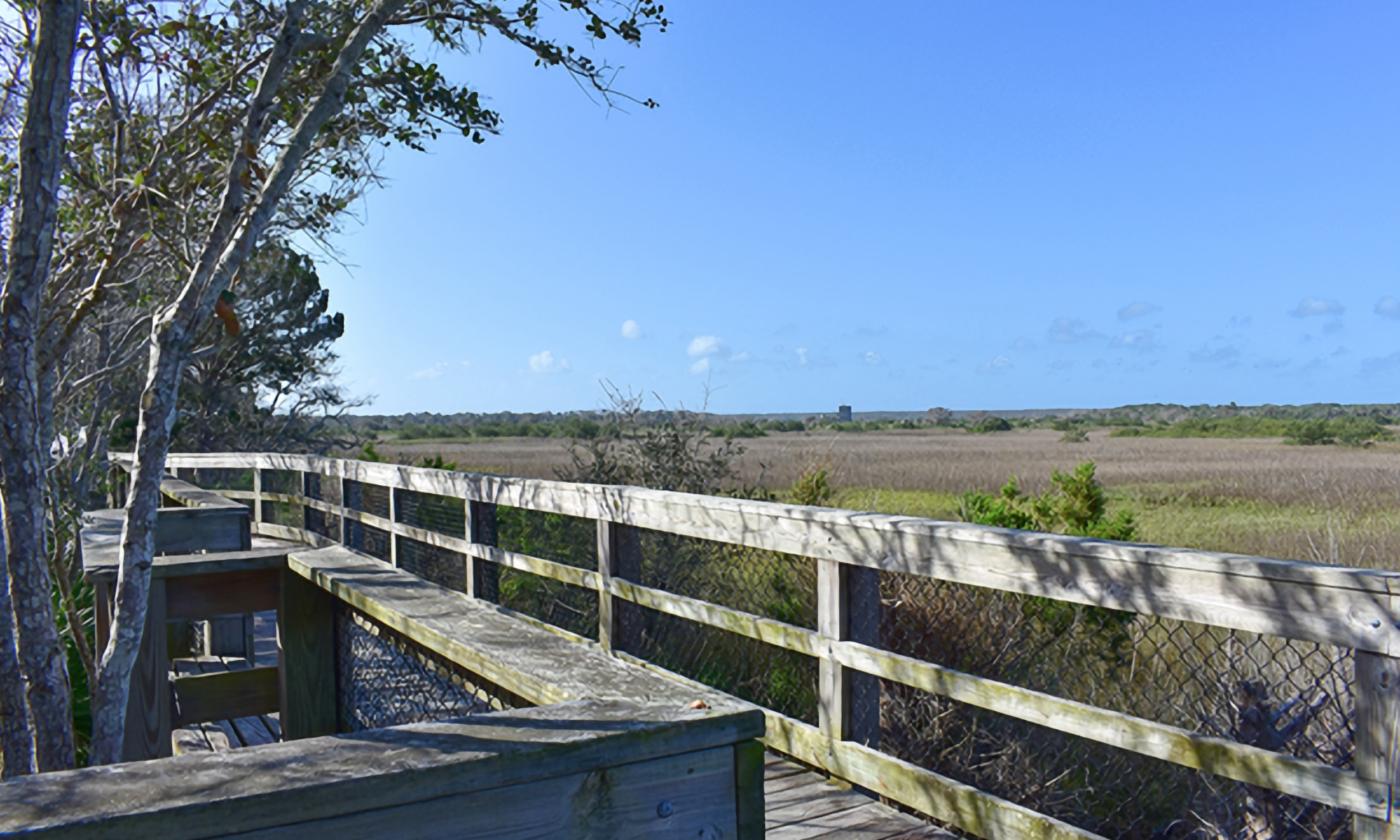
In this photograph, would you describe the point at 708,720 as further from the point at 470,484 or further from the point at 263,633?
the point at 263,633

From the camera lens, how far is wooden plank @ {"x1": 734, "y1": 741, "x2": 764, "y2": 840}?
1526 millimetres

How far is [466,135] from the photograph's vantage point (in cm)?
571

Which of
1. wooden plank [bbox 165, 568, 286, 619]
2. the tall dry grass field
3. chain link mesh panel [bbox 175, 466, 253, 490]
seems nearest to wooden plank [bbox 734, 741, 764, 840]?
wooden plank [bbox 165, 568, 286, 619]

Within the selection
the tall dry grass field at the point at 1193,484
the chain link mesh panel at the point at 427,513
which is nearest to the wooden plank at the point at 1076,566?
the chain link mesh panel at the point at 427,513

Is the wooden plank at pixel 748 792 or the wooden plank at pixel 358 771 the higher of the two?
the wooden plank at pixel 358 771

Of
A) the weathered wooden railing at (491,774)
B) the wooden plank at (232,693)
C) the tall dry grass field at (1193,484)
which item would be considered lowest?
the tall dry grass field at (1193,484)

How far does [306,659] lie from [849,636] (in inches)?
69.6

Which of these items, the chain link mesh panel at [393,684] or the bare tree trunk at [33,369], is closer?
the chain link mesh panel at [393,684]

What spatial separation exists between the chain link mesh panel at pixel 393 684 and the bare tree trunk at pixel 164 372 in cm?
58

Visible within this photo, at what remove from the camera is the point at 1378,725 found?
2480mm

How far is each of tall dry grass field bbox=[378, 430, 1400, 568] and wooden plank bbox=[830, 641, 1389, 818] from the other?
3147 millimetres

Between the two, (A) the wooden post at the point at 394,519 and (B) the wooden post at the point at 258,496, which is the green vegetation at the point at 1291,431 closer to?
(B) the wooden post at the point at 258,496

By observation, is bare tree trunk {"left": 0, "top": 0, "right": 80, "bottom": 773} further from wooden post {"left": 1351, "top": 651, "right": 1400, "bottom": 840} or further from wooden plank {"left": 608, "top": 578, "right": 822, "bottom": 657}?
wooden post {"left": 1351, "top": 651, "right": 1400, "bottom": 840}

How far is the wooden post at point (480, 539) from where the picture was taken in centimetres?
643
